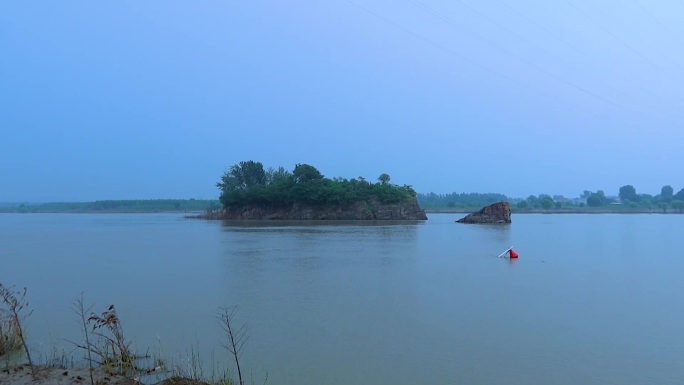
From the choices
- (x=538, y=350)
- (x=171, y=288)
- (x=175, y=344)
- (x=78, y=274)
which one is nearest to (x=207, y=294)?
(x=171, y=288)

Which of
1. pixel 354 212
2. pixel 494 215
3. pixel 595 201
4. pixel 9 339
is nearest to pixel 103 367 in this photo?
pixel 9 339

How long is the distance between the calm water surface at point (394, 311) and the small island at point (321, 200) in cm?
4057

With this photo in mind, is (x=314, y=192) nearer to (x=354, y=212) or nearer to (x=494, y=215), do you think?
(x=354, y=212)

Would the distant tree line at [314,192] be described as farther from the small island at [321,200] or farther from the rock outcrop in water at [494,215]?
the rock outcrop in water at [494,215]

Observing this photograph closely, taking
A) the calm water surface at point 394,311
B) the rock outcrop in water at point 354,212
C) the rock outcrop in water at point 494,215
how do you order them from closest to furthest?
the calm water surface at point 394,311, the rock outcrop in water at point 494,215, the rock outcrop in water at point 354,212

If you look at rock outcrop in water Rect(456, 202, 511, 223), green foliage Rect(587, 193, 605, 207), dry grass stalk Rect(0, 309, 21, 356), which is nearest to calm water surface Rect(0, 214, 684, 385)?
dry grass stalk Rect(0, 309, 21, 356)

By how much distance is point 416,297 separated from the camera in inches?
531

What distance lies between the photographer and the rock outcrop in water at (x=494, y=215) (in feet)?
185

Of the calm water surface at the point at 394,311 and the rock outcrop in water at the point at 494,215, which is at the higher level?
the rock outcrop in water at the point at 494,215

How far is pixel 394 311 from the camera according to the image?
1176 centimetres

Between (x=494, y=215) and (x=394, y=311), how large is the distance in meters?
46.8

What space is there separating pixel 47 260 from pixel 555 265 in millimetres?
19051

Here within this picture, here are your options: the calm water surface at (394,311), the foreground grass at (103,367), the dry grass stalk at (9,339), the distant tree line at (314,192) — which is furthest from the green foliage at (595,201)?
the dry grass stalk at (9,339)

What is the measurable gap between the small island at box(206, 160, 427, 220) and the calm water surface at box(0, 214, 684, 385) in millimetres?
40569
